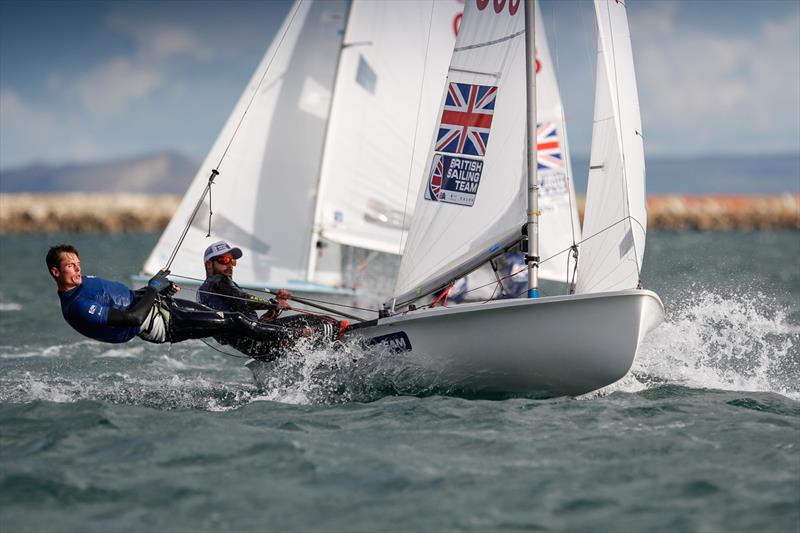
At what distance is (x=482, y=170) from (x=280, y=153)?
480cm

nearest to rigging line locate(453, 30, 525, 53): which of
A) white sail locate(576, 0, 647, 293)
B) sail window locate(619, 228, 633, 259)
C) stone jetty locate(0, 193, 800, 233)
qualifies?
white sail locate(576, 0, 647, 293)

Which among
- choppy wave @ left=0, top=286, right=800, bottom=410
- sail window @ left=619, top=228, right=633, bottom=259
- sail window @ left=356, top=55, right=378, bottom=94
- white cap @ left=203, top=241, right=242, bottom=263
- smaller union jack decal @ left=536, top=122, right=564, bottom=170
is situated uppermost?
sail window @ left=356, top=55, right=378, bottom=94

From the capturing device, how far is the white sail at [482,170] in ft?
23.1

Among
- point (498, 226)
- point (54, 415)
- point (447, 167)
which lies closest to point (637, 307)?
point (498, 226)

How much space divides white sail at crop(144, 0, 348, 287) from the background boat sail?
0.04ft

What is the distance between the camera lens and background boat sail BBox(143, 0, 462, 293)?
441 inches

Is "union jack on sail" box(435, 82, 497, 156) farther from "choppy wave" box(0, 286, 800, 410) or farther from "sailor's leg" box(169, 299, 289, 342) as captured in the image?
"sailor's leg" box(169, 299, 289, 342)

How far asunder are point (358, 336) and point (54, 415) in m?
2.03

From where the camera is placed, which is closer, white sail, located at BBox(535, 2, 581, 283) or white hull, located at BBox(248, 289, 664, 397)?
white hull, located at BBox(248, 289, 664, 397)

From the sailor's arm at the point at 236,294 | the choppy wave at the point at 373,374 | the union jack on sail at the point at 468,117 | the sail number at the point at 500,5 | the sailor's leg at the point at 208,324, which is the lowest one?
the choppy wave at the point at 373,374

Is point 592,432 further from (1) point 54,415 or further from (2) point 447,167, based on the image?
(1) point 54,415

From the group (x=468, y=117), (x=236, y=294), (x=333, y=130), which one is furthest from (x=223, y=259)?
(x=333, y=130)

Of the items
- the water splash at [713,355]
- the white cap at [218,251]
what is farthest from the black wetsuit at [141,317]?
the water splash at [713,355]

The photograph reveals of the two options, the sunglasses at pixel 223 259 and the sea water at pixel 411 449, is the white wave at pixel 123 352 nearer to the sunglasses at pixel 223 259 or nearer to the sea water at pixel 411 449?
the sea water at pixel 411 449
